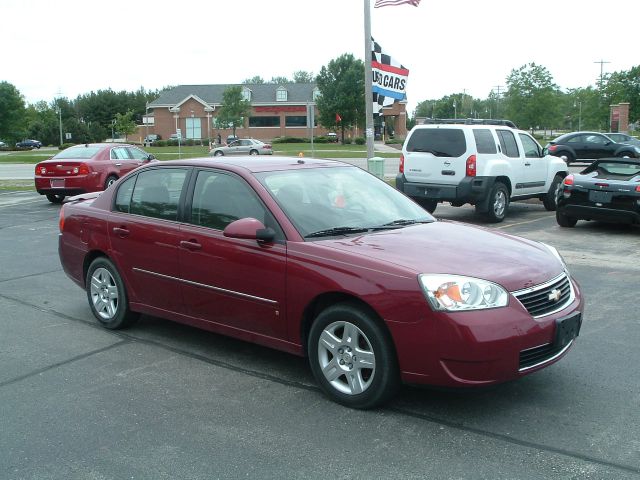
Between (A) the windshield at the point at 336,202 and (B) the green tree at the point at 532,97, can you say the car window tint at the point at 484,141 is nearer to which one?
(A) the windshield at the point at 336,202

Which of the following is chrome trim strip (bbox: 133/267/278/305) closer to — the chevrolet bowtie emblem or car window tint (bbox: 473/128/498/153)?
the chevrolet bowtie emblem

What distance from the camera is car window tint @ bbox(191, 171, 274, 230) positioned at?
5129mm

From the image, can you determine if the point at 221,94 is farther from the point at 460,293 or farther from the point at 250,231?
the point at 460,293

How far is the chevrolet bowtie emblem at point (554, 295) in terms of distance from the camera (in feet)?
14.3

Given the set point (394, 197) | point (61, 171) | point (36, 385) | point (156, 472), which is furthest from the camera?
point (61, 171)

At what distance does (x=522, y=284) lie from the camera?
13.8 ft

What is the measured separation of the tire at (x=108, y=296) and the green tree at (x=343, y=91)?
2568 inches

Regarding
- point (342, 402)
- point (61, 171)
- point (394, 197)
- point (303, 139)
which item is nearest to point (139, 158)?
point (61, 171)

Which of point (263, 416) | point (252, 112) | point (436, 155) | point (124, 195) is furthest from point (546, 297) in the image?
point (252, 112)

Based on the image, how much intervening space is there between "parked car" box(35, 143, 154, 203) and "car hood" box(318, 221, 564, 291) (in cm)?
1398

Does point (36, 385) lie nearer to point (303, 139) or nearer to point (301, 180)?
point (301, 180)

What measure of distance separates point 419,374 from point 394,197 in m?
2.08

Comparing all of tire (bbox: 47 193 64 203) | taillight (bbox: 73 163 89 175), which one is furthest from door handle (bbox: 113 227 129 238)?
tire (bbox: 47 193 64 203)

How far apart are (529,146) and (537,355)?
1150 cm
